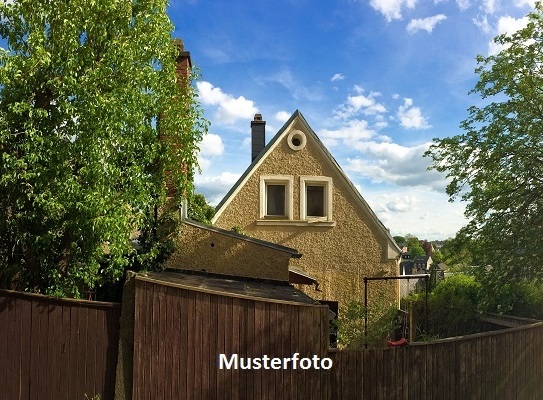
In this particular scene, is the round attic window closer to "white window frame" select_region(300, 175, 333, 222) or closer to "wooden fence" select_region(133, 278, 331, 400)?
"white window frame" select_region(300, 175, 333, 222)

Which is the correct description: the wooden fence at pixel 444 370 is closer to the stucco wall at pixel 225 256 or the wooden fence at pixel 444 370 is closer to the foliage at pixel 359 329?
the foliage at pixel 359 329

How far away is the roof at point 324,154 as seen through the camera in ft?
50.0

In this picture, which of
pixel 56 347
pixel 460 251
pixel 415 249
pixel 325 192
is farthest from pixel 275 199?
pixel 415 249

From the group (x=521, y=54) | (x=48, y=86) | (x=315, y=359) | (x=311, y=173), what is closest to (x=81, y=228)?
(x=48, y=86)

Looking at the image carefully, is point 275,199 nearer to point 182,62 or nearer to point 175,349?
point 182,62

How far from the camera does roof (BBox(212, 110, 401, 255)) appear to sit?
50.0 feet

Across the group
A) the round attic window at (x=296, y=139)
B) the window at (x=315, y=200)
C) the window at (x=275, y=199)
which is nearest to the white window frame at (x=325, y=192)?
the window at (x=315, y=200)

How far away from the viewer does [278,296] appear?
873cm

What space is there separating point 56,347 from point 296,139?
34.9 ft

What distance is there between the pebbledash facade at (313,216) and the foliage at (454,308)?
6.72 feet

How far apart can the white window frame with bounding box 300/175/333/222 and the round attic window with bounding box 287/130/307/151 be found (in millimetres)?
1115

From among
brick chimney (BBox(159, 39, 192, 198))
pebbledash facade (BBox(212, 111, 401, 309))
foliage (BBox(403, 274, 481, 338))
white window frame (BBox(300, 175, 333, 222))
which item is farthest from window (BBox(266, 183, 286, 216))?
foliage (BBox(403, 274, 481, 338))

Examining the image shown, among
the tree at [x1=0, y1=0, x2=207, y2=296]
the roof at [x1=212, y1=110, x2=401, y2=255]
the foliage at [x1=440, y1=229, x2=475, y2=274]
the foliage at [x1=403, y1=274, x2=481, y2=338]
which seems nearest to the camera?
the tree at [x1=0, y1=0, x2=207, y2=296]

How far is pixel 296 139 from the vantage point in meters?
15.6
